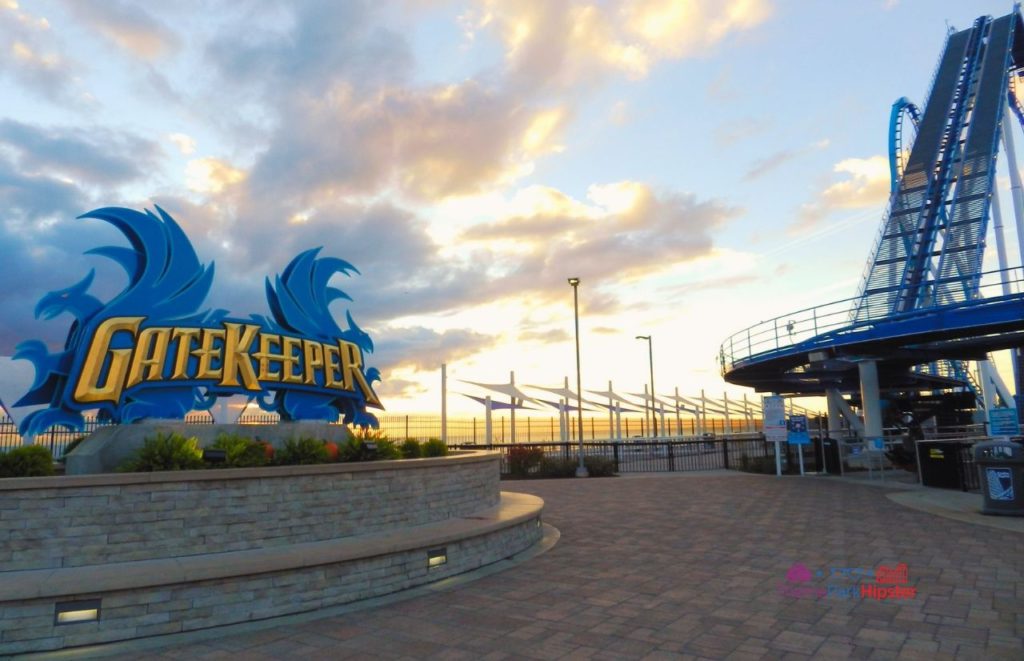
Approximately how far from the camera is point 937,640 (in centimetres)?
577

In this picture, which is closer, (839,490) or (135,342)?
(135,342)

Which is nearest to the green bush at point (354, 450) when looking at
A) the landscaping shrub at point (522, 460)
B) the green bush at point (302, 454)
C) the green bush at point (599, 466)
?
the green bush at point (302, 454)

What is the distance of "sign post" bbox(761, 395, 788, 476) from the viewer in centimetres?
2211

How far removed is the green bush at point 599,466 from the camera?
2477cm

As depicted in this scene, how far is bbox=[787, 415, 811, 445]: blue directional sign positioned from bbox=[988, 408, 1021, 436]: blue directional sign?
5359 mm

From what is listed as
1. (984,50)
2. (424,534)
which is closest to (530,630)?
(424,534)

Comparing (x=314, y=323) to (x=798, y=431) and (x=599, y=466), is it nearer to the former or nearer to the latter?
(x=599, y=466)

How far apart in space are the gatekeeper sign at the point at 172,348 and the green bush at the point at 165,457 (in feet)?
6.14

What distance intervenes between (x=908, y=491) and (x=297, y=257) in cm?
1733

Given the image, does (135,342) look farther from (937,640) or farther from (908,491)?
(908,491)

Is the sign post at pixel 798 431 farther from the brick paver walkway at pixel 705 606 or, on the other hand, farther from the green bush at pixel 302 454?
the green bush at pixel 302 454


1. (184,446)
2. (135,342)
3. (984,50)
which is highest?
(984,50)

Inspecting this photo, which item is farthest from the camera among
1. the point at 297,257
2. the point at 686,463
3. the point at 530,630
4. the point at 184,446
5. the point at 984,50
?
the point at 984,50
